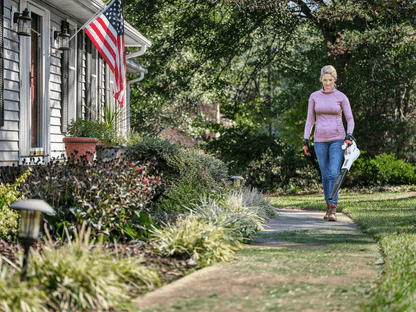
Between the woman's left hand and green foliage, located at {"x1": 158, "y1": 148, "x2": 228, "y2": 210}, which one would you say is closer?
green foliage, located at {"x1": 158, "y1": 148, "x2": 228, "y2": 210}

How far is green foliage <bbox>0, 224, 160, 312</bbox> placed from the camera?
2.50 meters

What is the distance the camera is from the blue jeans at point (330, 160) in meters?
6.84

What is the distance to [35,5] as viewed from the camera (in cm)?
807

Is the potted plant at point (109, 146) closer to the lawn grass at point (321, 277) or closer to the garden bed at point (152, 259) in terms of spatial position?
Answer: the lawn grass at point (321, 277)

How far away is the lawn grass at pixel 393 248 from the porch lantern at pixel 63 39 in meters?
5.74

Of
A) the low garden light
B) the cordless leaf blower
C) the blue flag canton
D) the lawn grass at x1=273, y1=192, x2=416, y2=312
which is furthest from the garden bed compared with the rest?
the blue flag canton

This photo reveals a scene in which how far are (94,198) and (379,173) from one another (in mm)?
11988

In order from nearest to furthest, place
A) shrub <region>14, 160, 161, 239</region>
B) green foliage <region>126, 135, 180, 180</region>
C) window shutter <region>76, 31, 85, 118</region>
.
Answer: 1. shrub <region>14, 160, 161, 239</region>
2. green foliage <region>126, 135, 180, 180</region>
3. window shutter <region>76, 31, 85, 118</region>

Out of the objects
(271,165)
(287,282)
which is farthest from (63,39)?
→ (271,165)

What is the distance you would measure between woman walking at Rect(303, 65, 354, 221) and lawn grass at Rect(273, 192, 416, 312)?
64 cm

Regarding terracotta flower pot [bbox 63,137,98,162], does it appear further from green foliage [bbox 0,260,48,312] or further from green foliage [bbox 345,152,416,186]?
green foliage [bbox 345,152,416,186]

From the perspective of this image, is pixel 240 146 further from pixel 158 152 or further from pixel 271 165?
pixel 158 152

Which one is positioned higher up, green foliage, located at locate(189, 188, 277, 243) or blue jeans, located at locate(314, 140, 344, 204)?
blue jeans, located at locate(314, 140, 344, 204)

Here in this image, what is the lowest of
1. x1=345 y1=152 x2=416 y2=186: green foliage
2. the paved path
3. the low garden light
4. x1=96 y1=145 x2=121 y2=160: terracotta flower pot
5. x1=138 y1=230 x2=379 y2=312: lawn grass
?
x1=138 y1=230 x2=379 y2=312: lawn grass
